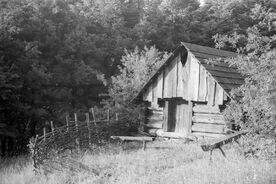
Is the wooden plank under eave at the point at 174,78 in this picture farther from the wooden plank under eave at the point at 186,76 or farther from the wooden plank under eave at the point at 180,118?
the wooden plank under eave at the point at 180,118

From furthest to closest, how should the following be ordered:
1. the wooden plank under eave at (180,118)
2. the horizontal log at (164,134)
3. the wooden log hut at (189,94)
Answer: the wooden plank under eave at (180,118) < the horizontal log at (164,134) < the wooden log hut at (189,94)

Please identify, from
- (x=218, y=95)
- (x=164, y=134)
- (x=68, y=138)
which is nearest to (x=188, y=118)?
(x=164, y=134)

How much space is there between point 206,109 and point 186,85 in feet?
4.68

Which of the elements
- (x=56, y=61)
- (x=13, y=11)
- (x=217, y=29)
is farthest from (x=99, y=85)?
(x=217, y=29)

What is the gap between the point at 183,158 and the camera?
11.6 meters

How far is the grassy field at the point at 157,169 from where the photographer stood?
783 cm

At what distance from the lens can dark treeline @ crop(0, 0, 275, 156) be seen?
17328 millimetres

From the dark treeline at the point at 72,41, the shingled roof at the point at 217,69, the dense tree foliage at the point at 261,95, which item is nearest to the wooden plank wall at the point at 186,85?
the shingled roof at the point at 217,69

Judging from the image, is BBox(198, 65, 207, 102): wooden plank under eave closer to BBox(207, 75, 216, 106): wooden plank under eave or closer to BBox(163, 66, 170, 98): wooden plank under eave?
BBox(207, 75, 216, 106): wooden plank under eave

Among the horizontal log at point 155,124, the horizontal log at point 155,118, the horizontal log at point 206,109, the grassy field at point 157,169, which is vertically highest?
the horizontal log at point 206,109

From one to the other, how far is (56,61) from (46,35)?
5.53 ft

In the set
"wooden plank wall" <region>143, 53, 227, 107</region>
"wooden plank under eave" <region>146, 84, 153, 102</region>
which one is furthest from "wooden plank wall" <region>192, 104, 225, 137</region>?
"wooden plank under eave" <region>146, 84, 153, 102</region>

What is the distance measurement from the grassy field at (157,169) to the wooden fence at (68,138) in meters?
0.63

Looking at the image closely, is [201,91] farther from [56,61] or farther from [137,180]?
[56,61]
